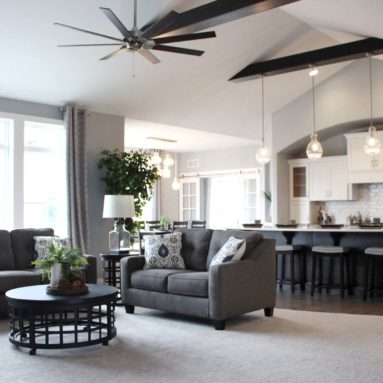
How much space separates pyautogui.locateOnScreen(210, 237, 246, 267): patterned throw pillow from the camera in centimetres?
521

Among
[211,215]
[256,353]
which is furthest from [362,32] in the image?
[211,215]

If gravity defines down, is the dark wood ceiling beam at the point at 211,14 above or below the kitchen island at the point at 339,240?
above

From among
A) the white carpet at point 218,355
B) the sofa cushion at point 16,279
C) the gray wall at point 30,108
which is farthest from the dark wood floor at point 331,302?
the gray wall at point 30,108

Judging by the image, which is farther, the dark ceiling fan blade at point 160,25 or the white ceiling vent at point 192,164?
the white ceiling vent at point 192,164

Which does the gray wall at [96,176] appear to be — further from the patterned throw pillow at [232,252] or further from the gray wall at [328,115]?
the gray wall at [328,115]

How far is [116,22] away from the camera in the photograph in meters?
4.67

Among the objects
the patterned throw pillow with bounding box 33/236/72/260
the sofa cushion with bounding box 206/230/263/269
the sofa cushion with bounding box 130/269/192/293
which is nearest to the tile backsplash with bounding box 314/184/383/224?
the sofa cushion with bounding box 206/230/263/269

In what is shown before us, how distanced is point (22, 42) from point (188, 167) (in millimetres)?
7833

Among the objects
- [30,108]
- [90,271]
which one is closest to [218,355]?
[90,271]

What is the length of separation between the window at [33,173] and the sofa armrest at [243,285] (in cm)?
359

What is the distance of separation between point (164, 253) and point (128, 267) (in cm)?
43

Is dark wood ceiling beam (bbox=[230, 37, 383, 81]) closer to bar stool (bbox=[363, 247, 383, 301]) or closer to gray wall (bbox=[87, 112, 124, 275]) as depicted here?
gray wall (bbox=[87, 112, 124, 275])

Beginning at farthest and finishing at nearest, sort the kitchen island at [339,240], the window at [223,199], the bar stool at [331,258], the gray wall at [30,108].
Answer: the window at [223,199] → the gray wall at [30,108] → the kitchen island at [339,240] → the bar stool at [331,258]

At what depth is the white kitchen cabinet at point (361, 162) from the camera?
30.2 feet
